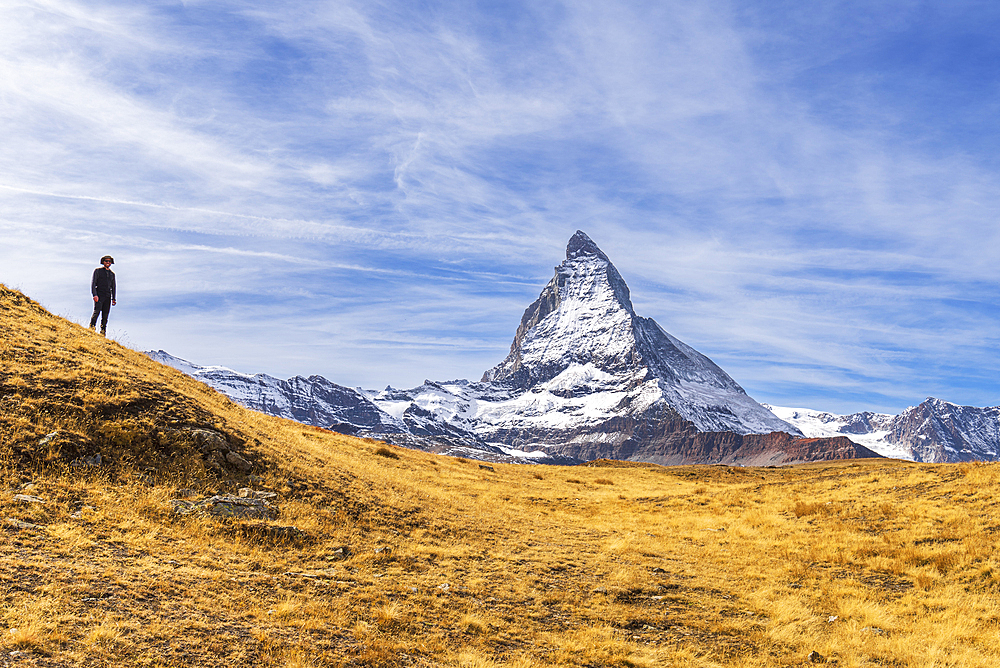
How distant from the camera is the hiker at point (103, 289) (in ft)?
92.4

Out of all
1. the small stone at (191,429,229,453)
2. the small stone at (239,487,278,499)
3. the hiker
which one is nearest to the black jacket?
the hiker

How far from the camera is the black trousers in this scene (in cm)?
2874

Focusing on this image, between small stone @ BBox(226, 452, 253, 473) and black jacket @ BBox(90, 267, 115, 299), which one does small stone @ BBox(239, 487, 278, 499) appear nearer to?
small stone @ BBox(226, 452, 253, 473)

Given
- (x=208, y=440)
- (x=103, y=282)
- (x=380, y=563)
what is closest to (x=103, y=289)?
(x=103, y=282)

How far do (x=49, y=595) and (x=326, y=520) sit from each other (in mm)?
8141

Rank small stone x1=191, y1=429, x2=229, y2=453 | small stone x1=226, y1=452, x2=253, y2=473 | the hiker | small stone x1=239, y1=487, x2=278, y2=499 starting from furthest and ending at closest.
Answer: the hiker
small stone x1=226, y1=452, x2=253, y2=473
small stone x1=191, y1=429, x2=229, y2=453
small stone x1=239, y1=487, x2=278, y2=499

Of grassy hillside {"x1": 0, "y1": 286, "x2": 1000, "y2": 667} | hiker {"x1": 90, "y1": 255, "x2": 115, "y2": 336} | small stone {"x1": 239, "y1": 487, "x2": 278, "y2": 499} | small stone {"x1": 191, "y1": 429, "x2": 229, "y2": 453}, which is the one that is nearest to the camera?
grassy hillside {"x1": 0, "y1": 286, "x2": 1000, "y2": 667}

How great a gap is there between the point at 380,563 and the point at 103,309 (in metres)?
22.1

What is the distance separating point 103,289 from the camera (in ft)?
93.8

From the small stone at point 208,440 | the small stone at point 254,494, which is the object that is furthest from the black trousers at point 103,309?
the small stone at point 254,494

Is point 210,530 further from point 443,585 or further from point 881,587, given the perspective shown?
point 881,587

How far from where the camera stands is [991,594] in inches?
648

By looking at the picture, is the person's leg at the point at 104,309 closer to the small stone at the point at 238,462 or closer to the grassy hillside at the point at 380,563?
the grassy hillside at the point at 380,563

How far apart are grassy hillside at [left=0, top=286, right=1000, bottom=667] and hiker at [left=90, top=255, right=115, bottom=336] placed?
203 cm
